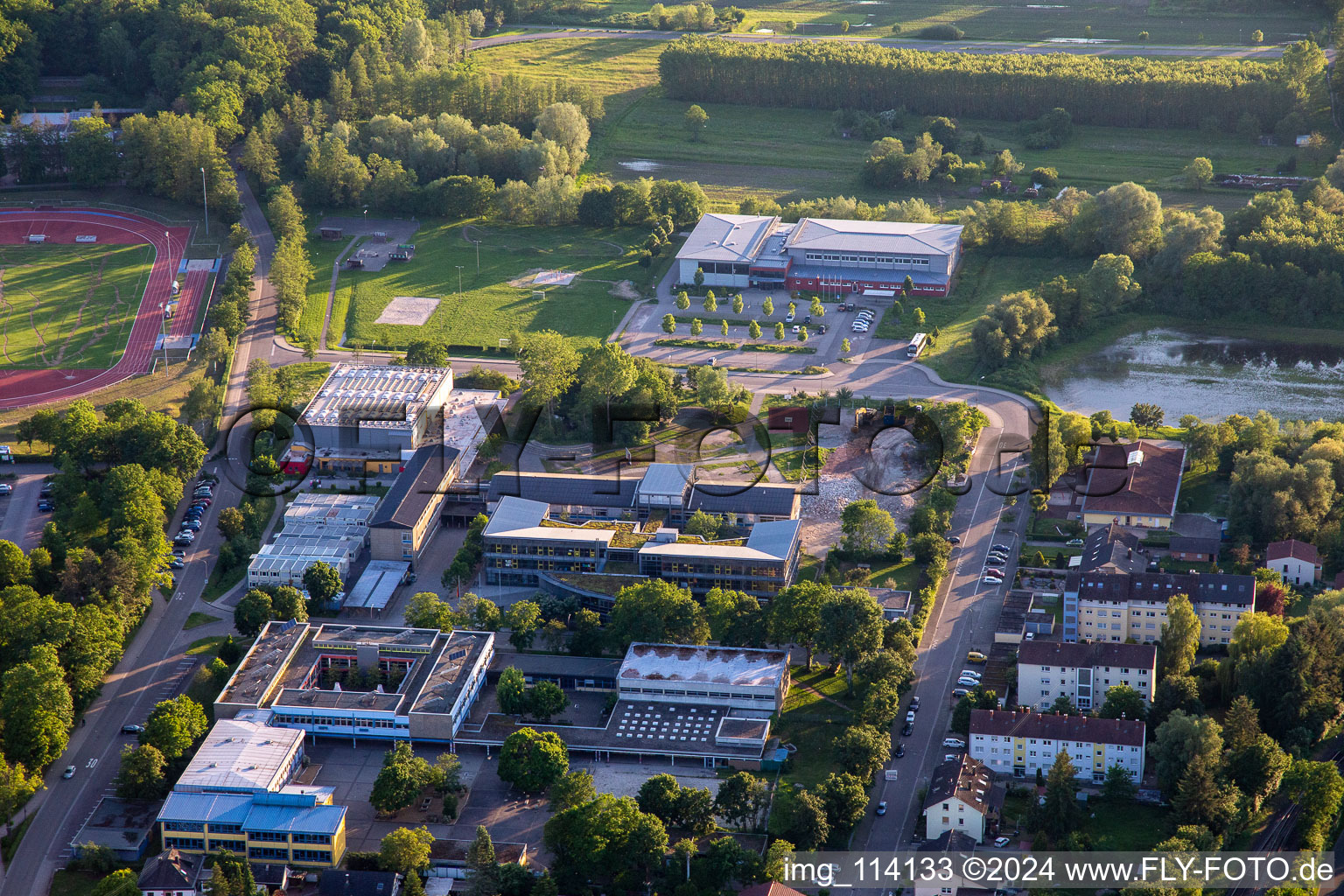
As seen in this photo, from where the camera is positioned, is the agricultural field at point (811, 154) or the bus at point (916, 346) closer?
the bus at point (916, 346)

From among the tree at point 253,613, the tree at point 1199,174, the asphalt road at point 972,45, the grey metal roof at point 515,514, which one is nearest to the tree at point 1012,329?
the tree at point 1199,174

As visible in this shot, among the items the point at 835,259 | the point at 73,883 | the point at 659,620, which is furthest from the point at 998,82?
the point at 73,883

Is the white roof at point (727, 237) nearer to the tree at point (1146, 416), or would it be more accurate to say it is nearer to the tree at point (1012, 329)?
the tree at point (1012, 329)

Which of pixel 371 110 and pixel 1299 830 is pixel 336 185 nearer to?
pixel 371 110

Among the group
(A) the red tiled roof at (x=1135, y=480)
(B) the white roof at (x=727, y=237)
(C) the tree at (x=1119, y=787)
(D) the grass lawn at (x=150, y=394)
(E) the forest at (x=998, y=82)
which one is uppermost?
(E) the forest at (x=998, y=82)

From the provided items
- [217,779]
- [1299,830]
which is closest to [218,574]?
[217,779]
